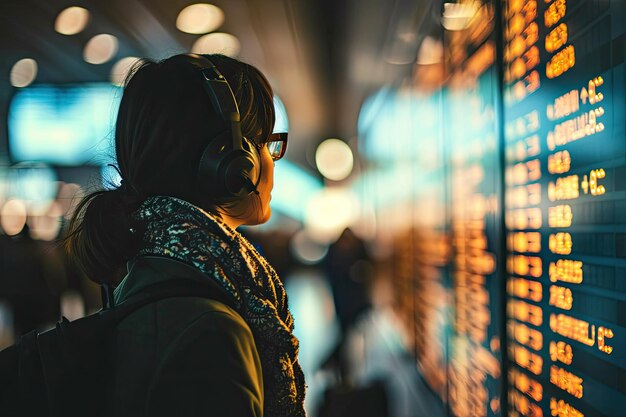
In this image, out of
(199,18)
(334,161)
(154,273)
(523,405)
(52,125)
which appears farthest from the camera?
(334,161)

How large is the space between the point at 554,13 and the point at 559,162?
0.31m

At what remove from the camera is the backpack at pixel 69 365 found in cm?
88

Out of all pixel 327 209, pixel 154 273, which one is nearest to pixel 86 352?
pixel 154 273

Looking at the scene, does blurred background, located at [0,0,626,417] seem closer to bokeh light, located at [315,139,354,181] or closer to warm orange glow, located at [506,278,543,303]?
warm orange glow, located at [506,278,543,303]

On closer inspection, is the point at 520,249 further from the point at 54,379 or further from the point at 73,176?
the point at 73,176

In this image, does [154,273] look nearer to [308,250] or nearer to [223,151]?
[223,151]

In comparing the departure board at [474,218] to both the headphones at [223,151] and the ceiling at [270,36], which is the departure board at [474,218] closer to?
the ceiling at [270,36]

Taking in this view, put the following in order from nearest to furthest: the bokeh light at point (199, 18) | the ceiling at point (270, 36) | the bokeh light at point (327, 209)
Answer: the ceiling at point (270, 36) < the bokeh light at point (199, 18) < the bokeh light at point (327, 209)

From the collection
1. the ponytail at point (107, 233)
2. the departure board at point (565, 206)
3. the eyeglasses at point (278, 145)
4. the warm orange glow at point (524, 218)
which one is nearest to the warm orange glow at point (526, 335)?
the departure board at point (565, 206)

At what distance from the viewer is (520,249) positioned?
1460 mm

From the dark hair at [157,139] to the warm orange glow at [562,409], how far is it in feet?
2.67

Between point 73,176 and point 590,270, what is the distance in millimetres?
4030

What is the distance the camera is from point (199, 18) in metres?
4.03

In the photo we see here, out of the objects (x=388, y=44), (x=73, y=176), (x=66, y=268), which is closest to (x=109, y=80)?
(x=73, y=176)
